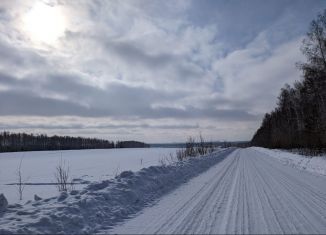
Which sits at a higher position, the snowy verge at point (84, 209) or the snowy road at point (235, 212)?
the snowy verge at point (84, 209)

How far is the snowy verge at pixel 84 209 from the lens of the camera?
254 inches

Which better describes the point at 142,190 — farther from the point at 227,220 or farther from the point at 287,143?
the point at 287,143

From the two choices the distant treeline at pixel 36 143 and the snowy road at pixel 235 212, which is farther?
the distant treeline at pixel 36 143

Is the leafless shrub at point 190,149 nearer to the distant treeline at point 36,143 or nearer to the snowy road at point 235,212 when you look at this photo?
the snowy road at point 235,212

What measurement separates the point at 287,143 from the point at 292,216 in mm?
50631

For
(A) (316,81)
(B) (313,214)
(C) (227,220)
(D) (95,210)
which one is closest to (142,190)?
(D) (95,210)

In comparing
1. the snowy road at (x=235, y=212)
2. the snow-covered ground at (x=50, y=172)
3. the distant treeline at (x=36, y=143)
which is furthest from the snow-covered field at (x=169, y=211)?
the distant treeline at (x=36, y=143)

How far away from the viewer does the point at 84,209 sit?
25.5 ft

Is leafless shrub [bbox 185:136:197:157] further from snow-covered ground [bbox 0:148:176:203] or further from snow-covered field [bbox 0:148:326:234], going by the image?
snow-covered field [bbox 0:148:326:234]

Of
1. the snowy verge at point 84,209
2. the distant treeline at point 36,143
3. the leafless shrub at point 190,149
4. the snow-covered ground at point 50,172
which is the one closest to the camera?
the snowy verge at point 84,209

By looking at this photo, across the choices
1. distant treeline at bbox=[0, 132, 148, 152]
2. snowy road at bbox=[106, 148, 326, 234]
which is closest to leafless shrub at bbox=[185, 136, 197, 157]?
snowy road at bbox=[106, 148, 326, 234]

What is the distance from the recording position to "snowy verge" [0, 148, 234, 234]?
6461 mm

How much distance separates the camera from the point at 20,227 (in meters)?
6.23

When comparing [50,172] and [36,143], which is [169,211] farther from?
[36,143]
